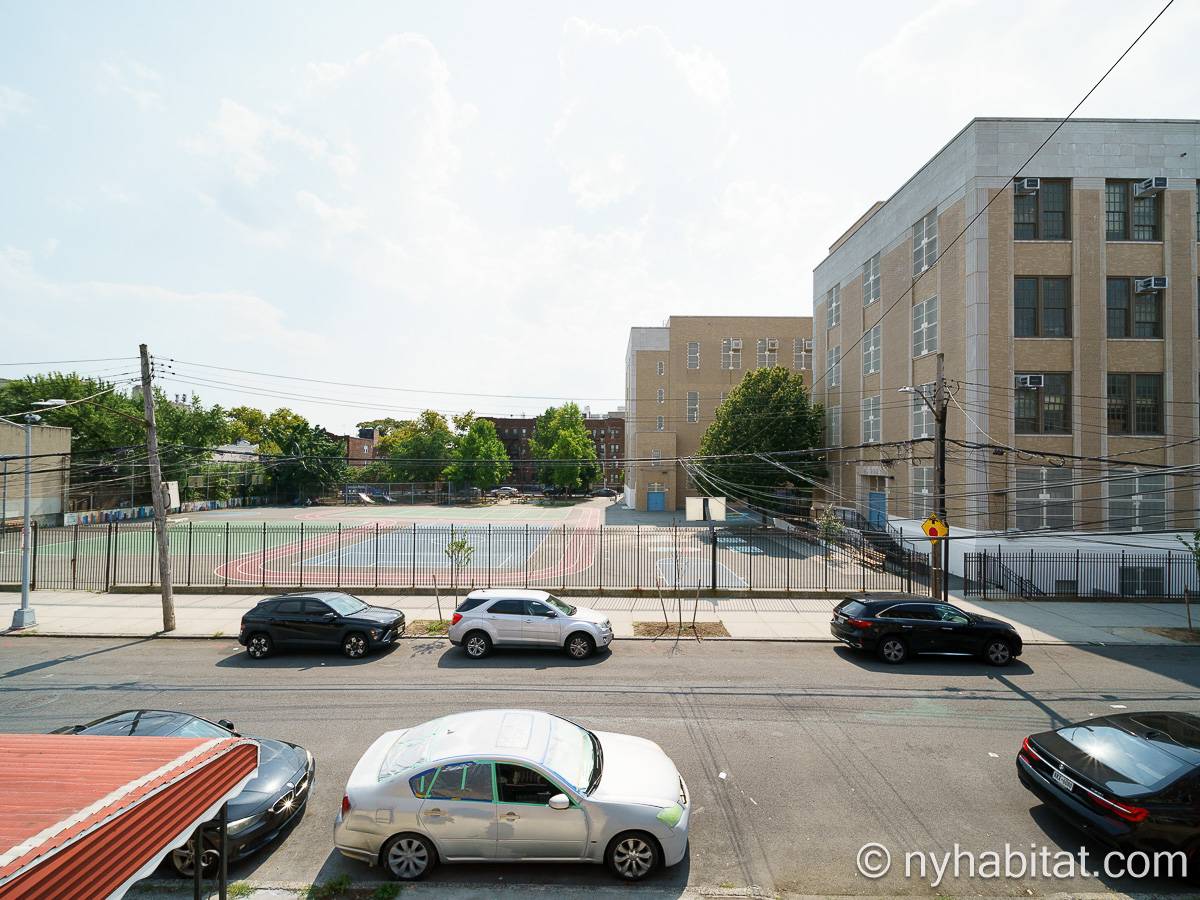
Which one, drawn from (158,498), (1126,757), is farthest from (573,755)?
(158,498)

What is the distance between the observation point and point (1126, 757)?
21.5ft

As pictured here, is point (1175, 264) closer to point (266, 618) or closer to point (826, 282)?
point (826, 282)

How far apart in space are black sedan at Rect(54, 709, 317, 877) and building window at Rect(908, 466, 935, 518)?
2714cm

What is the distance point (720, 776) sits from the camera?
7.94m

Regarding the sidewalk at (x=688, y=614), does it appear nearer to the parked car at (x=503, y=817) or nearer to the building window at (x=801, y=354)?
the parked car at (x=503, y=817)

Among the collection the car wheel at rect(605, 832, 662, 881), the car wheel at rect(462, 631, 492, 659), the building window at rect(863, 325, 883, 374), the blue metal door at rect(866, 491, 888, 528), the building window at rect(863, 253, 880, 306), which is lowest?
the car wheel at rect(462, 631, 492, 659)

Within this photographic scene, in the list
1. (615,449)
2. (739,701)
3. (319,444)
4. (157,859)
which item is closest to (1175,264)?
(739,701)

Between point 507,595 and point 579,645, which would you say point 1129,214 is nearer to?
point 579,645

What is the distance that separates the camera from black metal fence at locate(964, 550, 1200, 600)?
21.9 metres

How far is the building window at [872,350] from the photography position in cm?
3269

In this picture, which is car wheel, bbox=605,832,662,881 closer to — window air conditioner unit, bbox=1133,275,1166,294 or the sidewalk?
the sidewalk

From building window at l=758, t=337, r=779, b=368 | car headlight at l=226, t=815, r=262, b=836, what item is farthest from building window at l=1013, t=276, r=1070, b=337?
building window at l=758, t=337, r=779, b=368

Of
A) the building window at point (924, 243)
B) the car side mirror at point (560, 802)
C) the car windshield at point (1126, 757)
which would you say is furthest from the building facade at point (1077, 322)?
the car side mirror at point (560, 802)

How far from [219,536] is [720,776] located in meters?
40.0
